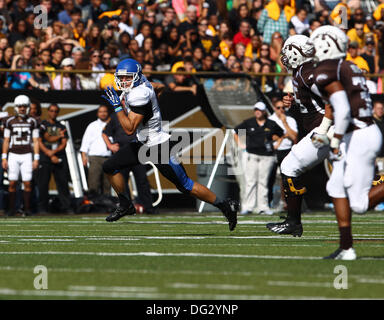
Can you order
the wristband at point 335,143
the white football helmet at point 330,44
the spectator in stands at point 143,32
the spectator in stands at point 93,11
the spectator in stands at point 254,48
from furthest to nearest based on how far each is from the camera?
the spectator in stands at point 254,48 → the spectator in stands at point 93,11 → the spectator in stands at point 143,32 → the white football helmet at point 330,44 → the wristband at point 335,143

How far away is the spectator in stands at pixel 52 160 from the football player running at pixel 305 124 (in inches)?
260

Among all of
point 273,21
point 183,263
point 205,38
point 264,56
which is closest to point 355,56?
point 264,56

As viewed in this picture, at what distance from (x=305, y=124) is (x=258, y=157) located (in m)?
6.06

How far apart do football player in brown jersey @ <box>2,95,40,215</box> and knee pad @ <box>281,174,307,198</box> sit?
21.2ft

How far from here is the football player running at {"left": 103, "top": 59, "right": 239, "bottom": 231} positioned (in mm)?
9961

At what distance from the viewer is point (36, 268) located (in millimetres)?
6707

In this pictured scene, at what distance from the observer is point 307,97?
9578mm

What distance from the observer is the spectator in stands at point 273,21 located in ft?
64.3

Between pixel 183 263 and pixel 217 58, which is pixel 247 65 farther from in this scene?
pixel 183 263

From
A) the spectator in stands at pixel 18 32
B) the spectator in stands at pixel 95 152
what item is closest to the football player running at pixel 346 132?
the spectator in stands at pixel 95 152

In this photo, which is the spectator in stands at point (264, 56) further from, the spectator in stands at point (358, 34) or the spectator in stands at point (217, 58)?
the spectator in stands at point (358, 34)

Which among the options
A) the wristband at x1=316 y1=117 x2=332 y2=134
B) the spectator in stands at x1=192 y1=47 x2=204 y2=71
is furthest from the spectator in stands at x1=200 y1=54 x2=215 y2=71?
the wristband at x1=316 y1=117 x2=332 y2=134

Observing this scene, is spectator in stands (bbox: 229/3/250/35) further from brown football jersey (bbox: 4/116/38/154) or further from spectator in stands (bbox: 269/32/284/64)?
brown football jersey (bbox: 4/116/38/154)
